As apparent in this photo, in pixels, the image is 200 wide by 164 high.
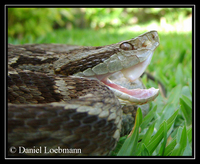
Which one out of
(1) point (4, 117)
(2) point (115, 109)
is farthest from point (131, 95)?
(1) point (4, 117)

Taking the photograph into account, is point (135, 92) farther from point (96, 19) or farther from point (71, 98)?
point (96, 19)

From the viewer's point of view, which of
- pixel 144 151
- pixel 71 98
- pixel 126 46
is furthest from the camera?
pixel 126 46

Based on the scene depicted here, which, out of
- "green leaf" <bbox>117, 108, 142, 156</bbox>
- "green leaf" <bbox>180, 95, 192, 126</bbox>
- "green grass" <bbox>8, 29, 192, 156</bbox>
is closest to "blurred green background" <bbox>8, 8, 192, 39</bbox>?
"green grass" <bbox>8, 29, 192, 156</bbox>

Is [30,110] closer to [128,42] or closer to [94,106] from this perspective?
[94,106]

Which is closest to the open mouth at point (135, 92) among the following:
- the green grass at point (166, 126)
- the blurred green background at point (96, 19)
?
the green grass at point (166, 126)

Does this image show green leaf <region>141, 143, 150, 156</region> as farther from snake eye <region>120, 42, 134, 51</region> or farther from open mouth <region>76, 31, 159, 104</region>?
snake eye <region>120, 42, 134, 51</region>

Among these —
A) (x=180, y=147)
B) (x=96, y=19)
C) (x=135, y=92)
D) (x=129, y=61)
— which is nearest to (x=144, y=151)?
(x=180, y=147)

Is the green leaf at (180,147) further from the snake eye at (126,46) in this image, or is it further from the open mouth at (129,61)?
the snake eye at (126,46)
